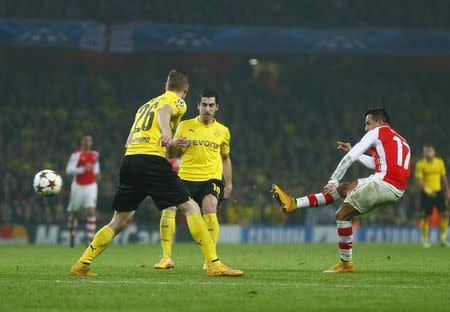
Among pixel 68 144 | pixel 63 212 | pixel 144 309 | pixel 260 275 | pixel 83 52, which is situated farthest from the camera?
pixel 83 52

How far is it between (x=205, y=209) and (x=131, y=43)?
20339mm

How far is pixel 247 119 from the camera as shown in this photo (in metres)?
34.8

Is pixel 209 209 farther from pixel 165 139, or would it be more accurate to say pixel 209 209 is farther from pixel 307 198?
pixel 165 139

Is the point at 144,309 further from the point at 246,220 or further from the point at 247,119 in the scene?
the point at 247,119

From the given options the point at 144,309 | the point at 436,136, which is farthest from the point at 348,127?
the point at 144,309

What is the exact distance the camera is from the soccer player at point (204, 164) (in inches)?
496

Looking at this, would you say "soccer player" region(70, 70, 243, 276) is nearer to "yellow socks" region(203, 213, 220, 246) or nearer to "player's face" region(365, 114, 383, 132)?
Answer: "yellow socks" region(203, 213, 220, 246)

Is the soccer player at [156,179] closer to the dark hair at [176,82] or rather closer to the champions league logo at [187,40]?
the dark hair at [176,82]

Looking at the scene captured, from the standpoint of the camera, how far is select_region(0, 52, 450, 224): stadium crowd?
27984mm

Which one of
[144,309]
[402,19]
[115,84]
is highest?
[402,19]

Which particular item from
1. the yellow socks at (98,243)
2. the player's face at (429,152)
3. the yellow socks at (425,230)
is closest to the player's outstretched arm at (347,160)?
the yellow socks at (98,243)

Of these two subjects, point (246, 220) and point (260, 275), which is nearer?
point (260, 275)

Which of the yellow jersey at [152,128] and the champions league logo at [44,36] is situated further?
the champions league logo at [44,36]

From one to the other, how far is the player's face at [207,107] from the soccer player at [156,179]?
226 cm
